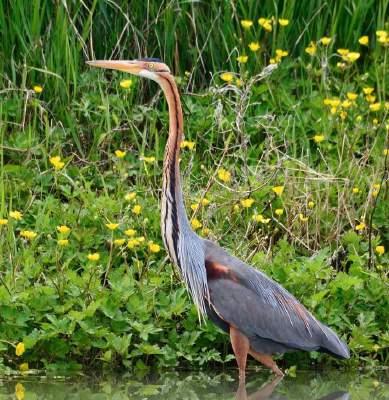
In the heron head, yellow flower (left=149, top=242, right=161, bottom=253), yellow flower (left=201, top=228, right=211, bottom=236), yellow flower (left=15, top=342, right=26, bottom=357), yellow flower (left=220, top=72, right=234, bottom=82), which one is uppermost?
the heron head

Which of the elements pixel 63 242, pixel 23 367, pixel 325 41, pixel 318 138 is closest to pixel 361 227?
pixel 318 138

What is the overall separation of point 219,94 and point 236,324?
226 cm

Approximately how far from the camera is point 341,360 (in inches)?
254

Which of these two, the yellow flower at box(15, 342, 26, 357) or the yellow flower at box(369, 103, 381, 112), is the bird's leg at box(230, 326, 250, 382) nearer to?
the yellow flower at box(15, 342, 26, 357)

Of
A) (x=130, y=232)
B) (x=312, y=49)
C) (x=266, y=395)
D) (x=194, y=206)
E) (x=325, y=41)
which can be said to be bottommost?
(x=266, y=395)

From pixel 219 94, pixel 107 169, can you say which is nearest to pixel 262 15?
pixel 219 94

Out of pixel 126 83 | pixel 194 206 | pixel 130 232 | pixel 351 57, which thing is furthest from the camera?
pixel 351 57

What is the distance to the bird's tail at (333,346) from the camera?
6121mm

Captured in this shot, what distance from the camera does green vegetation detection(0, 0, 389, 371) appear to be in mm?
6332

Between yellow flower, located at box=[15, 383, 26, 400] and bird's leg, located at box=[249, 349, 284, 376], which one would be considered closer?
yellow flower, located at box=[15, 383, 26, 400]

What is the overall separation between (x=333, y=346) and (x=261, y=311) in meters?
0.37

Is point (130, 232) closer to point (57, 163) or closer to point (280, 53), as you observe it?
point (57, 163)

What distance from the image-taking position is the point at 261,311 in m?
6.23

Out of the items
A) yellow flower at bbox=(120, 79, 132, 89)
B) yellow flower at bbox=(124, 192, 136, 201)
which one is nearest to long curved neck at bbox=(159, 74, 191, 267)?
yellow flower at bbox=(124, 192, 136, 201)
